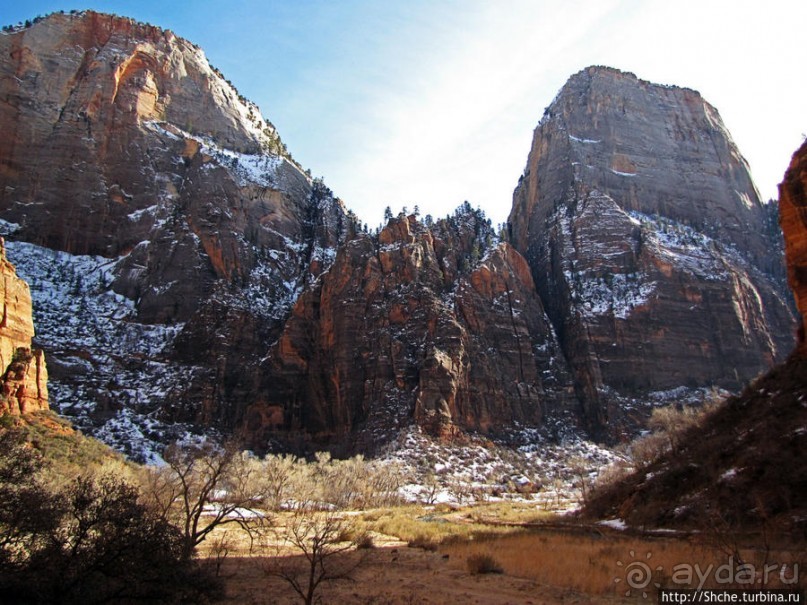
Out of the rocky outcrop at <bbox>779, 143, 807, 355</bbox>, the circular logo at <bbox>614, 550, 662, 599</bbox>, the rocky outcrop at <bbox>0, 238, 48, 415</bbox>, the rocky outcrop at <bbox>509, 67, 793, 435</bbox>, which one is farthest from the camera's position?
the rocky outcrop at <bbox>509, 67, 793, 435</bbox>

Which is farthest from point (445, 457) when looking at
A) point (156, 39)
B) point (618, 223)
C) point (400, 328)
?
point (156, 39)

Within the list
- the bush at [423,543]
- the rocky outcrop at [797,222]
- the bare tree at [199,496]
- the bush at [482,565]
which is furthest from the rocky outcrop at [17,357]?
the rocky outcrop at [797,222]

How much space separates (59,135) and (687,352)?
430ft

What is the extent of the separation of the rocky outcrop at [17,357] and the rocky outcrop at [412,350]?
44.5 m

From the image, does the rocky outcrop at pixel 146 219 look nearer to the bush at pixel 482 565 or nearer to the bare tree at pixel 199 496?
the bare tree at pixel 199 496

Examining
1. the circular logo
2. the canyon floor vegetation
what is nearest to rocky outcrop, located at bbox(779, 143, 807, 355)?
the canyon floor vegetation

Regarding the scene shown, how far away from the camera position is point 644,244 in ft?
370

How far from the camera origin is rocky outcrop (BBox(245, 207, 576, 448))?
89750 millimetres

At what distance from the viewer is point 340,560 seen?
22266mm

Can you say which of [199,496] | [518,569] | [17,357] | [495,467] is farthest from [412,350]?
[518,569]

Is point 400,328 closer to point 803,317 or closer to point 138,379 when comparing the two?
point 138,379

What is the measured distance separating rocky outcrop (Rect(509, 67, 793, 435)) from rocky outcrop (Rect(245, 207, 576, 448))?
10.2 meters

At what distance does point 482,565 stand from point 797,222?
1097 inches

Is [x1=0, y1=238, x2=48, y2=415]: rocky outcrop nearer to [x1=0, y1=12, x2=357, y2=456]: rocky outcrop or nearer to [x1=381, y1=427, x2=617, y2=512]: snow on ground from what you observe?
[x1=0, y1=12, x2=357, y2=456]: rocky outcrop
